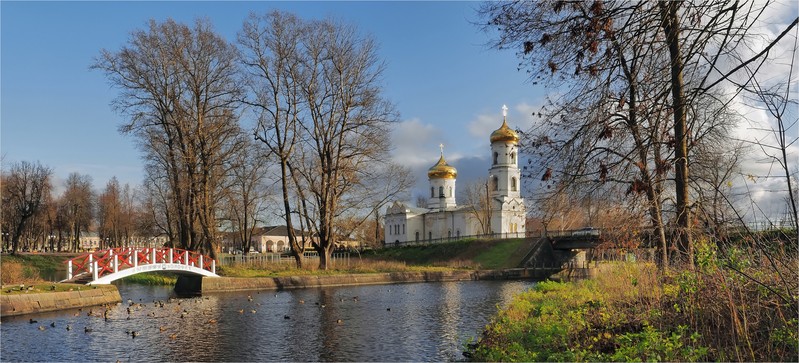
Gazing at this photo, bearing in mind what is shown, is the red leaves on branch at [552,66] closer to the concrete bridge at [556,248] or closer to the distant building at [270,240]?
the concrete bridge at [556,248]

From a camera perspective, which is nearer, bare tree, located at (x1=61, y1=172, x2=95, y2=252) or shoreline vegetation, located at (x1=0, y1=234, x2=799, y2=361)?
shoreline vegetation, located at (x1=0, y1=234, x2=799, y2=361)

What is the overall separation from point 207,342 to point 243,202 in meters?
34.6

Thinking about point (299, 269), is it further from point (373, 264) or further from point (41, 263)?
point (41, 263)

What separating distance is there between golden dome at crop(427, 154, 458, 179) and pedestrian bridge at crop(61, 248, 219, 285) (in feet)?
207

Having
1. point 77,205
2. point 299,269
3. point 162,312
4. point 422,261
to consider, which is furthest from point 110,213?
point 162,312

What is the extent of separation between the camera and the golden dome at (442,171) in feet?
294

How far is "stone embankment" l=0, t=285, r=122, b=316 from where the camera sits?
18594 millimetres

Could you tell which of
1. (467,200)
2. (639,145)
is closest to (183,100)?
(639,145)

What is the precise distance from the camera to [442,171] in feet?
295

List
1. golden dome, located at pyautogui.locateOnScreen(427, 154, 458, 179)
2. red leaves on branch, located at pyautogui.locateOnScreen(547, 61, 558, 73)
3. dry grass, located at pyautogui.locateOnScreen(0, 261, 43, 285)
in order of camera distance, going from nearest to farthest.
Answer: red leaves on branch, located at pyautogui.locateOnScreen(547, 61, 558, 73) < dry grass, located at pyautogui.locateOnScreen(0, 261, 43, 285) < golden dome, located at pyautogui.locateOnScreen(427, 154, 458, 179)

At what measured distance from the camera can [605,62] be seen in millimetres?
7617

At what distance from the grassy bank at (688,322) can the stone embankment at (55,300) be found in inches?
572

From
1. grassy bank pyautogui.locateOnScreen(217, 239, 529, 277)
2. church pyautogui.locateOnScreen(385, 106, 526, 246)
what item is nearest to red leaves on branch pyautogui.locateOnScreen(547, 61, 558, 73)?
grassy bank pyautogui.locateOnScreen(217, 239, 529, 277)

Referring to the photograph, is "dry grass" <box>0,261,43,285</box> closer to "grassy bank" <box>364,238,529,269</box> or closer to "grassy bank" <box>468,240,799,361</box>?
"grassy bank" <box>468,240,799,361</box>
